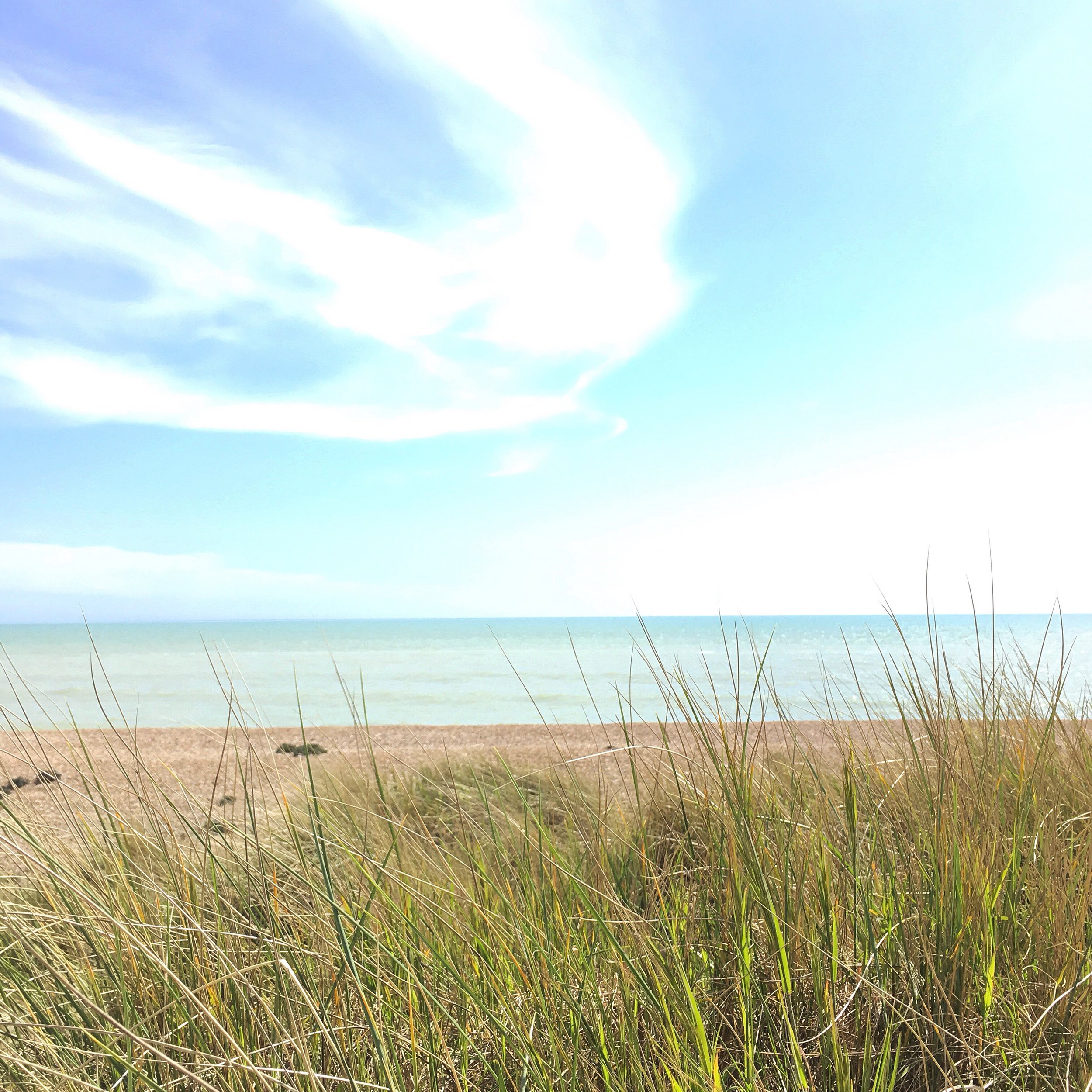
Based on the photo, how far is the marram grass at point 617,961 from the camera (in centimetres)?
112

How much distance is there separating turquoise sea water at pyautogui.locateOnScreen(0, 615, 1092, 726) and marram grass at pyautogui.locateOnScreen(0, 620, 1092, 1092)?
36 centimetres

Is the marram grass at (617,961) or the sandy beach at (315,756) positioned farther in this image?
the sandy beach at (315,756)

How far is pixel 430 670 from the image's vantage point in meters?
20.8

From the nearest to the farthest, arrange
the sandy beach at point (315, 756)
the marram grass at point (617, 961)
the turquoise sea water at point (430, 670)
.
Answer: the marram grass at point (617, 961), the sandy beach at point (315, 756), the turquoise sea water at point (430, 670)

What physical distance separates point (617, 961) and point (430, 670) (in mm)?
19900

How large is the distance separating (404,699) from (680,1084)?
43.2 feet

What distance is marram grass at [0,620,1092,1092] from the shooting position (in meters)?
1.12

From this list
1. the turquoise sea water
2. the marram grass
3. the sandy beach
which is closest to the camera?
the marram grass

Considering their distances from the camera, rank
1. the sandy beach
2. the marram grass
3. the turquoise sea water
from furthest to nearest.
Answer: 1. the turquoise sea water
2. the sandy beach
3. the marram grass

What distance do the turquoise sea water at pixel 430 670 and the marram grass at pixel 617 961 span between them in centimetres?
36

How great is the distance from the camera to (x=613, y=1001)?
1303 mm

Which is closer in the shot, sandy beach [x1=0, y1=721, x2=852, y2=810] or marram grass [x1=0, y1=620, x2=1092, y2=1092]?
marram grass [x1=0, y1=620, x2=1092, y2=1092]

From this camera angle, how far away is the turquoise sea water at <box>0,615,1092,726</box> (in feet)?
10.7

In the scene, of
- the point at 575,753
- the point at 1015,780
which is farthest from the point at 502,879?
the point at 575,753
